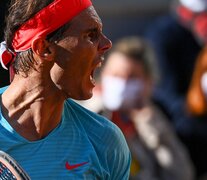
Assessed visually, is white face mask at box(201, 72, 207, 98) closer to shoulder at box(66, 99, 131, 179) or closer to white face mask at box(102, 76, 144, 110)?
white face mask at box(102, 76, 144, 110)

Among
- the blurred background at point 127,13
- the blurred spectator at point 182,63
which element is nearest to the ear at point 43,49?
the blurred spectator at point 182,63

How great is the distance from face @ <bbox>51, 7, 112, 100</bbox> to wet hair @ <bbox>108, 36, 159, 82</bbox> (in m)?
3.16

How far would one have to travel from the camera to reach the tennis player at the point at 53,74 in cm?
422

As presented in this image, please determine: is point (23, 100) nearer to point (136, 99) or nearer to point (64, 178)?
point (64, 178)

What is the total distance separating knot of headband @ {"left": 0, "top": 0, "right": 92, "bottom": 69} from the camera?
13.9 feet

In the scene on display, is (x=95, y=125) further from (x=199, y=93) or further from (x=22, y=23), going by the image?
(x=199, y=93)

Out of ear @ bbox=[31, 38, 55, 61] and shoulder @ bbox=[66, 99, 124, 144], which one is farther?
shoulder @ bbox=[66, 99, 124, 144]

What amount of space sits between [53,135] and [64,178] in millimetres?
218

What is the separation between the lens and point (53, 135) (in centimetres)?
426

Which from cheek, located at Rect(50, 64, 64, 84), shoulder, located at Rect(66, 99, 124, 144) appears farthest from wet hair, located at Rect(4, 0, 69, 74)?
shoulder, located at Rect(66, 99, 124, 144)

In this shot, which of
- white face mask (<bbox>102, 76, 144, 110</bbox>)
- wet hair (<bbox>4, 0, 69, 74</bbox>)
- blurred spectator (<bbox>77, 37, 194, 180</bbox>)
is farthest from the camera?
white face mask (<bbox>102, 76, 144, 110</bbox>)

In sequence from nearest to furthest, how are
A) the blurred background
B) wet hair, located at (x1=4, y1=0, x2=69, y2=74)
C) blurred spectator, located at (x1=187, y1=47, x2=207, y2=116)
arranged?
wet hair, located at (x1=4, y1=0, x2=69, y2=74) → blurred spectator, located at (x1=187, y1=47, x2=207, y2=116) → the blurred background

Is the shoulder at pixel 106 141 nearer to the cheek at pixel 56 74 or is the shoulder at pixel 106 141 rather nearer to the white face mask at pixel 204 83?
the cheek at pixel 56 74

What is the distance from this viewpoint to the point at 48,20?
13.9 feet
